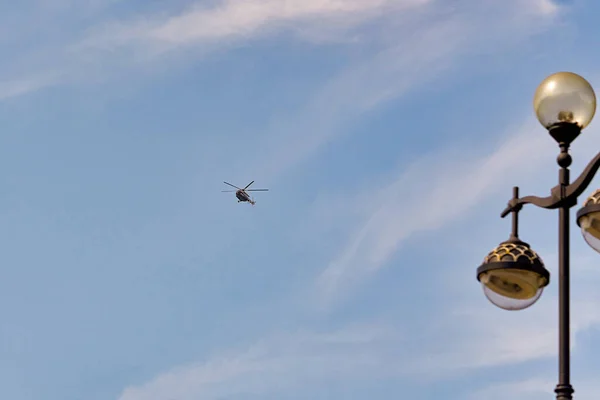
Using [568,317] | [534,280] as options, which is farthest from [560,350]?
[534,280]

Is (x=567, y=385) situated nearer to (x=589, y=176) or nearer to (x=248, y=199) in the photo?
(x=589, y=176)

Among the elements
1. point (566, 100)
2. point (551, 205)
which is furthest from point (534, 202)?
point (566, 100)

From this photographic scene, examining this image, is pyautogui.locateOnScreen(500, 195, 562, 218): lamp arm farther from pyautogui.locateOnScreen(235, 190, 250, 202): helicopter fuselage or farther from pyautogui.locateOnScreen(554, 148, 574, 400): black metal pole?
pyautogui.locateOnScreen(235, 190, 250, 202): helicopter fuselage

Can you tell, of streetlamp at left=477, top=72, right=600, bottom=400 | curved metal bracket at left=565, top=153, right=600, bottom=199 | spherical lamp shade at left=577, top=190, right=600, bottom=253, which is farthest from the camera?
streetlamp at left=477, top=72, right=600, bottom=400

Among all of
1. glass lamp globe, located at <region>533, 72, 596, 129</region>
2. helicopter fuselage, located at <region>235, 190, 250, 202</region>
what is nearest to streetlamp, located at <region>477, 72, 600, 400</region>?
glass lamp globe, located at <region>533, 72, 596, 129</region>

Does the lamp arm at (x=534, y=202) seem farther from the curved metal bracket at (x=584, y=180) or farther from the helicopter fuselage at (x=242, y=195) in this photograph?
the helicopter fuselage at (x=242, y=195)

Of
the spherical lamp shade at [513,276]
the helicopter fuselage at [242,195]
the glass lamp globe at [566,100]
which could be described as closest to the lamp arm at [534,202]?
the spherical lamp shade at [513,276]

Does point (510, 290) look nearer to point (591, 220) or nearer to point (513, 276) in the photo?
point (513, 276)
